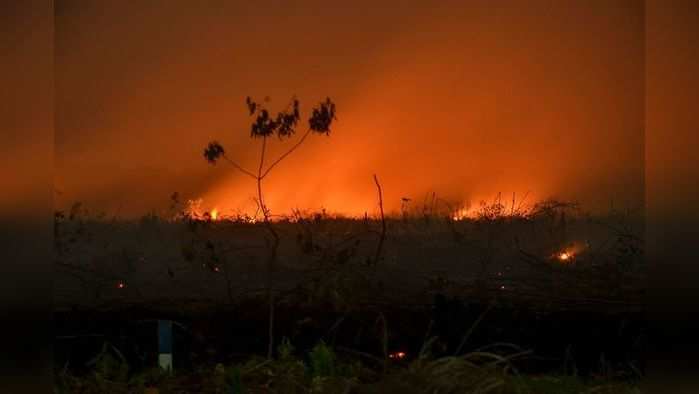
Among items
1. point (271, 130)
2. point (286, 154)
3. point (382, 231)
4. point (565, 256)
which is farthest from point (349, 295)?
point (565, 256)

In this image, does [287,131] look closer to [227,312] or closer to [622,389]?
[227,312]

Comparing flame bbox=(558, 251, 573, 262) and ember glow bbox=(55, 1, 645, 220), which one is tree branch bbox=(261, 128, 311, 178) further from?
flame bbox=(558, 251, 573, 262)

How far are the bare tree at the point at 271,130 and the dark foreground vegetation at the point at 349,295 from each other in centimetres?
9

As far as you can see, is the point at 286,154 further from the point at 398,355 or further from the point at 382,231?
the point at 398,355

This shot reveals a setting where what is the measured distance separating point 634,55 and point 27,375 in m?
3.00

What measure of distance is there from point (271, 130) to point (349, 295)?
842mm

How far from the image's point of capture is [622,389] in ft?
13.9

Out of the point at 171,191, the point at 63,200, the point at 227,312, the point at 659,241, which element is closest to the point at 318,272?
the point at 227,312

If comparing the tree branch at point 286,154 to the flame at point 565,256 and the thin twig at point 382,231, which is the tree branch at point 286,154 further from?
the flame at point 565,256

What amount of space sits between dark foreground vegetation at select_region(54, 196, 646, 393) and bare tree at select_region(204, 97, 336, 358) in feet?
0.30

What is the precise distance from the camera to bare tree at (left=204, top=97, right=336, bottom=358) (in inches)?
171

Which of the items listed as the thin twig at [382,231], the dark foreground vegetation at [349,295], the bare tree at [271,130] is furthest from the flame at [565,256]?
the bare tree at [271,130]

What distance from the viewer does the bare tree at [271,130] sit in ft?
14.3

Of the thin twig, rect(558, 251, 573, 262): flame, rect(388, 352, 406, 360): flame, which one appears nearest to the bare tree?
the thin twig
